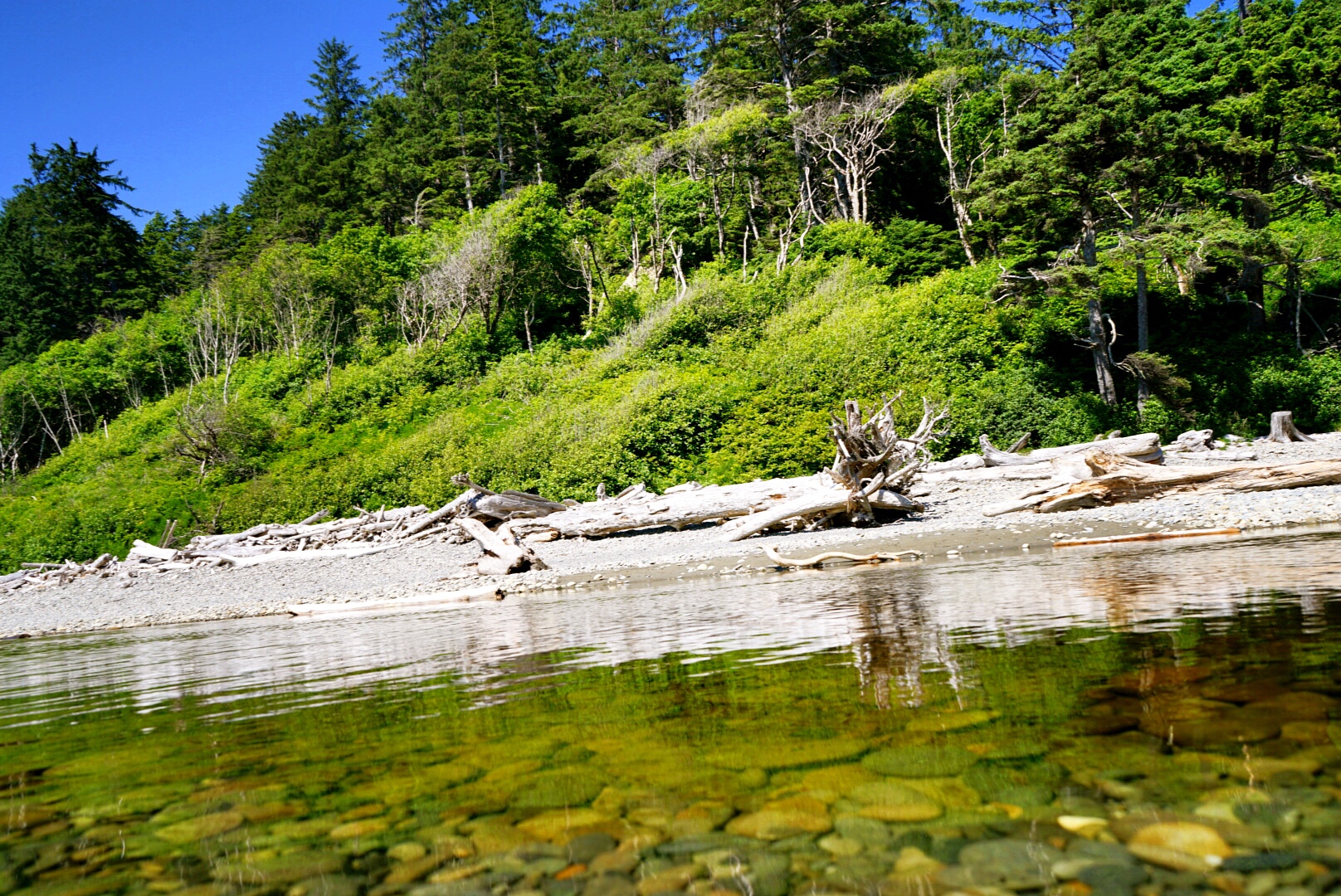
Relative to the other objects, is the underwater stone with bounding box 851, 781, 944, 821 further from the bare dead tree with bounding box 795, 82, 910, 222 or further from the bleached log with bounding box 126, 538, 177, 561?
the bare dead tree with bounding box 795, 82, 910, 222

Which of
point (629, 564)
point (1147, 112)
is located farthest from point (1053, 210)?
point (629, 564)

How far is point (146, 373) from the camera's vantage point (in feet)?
145

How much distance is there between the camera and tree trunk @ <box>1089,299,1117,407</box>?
20359mm

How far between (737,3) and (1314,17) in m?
22.9

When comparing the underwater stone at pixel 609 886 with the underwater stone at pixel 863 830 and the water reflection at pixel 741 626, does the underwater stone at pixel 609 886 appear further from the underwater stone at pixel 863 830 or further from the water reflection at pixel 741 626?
the water reflection at pixel 741 626

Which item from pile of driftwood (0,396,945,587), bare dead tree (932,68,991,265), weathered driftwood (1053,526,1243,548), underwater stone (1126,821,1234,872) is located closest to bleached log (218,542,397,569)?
pile of driftwood (0,396,945,587)

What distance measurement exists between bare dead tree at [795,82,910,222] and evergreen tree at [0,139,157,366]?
46.4 meters

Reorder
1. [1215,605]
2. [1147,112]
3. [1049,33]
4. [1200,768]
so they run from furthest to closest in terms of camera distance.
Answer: [1049,33]
[1147,112]
[1215,605]
[1200,768]

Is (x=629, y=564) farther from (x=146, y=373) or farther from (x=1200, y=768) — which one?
(x=146, y=373)

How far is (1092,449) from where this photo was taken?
13.4 m

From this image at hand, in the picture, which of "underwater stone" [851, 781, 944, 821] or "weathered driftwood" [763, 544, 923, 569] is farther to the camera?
"weathered driftwood" [763, 544, 923, 569]

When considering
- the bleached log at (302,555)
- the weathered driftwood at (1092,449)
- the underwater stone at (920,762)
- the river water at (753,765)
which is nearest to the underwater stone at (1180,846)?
the river water at (753,765)

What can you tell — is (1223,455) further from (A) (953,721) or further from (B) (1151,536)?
(A) (953,721)

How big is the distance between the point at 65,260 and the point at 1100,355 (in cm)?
6454
